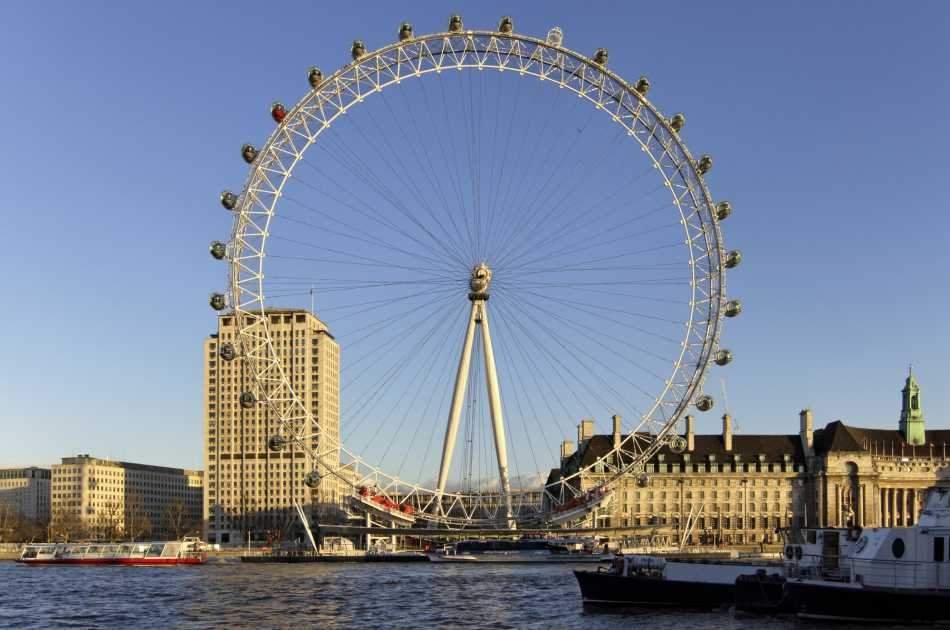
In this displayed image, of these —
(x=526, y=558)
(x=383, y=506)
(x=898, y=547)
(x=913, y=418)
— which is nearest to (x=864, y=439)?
(x=913, y=418)

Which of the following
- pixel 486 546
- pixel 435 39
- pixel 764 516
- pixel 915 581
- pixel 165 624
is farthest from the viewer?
pixel 764 516

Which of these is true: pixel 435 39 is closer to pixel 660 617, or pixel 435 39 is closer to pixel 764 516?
pixel 660 617

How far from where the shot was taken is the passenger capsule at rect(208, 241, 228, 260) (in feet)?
319

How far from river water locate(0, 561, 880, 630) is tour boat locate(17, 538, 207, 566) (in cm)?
2229

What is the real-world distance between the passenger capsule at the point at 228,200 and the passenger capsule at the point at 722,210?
1449 inches

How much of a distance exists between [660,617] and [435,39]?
150 ft

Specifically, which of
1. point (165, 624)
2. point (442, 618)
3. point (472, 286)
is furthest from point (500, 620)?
point (472, 286)

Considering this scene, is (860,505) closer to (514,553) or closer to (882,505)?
(882,505)

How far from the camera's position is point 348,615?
70625 mm

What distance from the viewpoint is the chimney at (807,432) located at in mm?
192500

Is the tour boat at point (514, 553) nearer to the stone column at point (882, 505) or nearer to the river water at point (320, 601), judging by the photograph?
the river water at point (320, 601)

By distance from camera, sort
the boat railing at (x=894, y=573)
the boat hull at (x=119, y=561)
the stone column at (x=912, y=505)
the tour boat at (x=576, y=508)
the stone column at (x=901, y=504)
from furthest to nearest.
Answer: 1. the stone column at (x=912, y=505)
2. the stone column at (x=901, y=504)
3. the boat hull at (x=119, y=561)
4. the tour boat at (x=576, y=508)
5. the boat railing at (x=894, y=573)

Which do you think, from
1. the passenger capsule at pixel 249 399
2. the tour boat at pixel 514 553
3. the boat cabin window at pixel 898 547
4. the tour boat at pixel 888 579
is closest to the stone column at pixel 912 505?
the tour boat at pixel 514 553

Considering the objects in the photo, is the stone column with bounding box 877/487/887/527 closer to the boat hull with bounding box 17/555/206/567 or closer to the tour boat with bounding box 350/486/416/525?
the tour boat with bounding box 350/486/416/525
